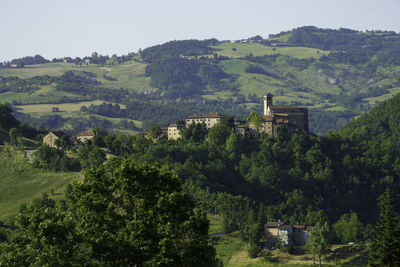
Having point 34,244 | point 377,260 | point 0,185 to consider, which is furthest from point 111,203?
point 0,185

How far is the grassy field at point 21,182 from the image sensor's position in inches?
6097

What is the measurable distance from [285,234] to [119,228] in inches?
3600

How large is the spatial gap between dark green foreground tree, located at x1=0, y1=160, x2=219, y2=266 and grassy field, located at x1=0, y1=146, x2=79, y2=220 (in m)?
99.4

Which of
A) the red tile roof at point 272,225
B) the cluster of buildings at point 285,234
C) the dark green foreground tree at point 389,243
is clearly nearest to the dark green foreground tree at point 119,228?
the dark green foreground tree at point 389,243

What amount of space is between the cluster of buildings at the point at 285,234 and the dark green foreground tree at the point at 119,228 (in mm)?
86673

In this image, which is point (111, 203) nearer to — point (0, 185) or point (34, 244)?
point (34, 244)

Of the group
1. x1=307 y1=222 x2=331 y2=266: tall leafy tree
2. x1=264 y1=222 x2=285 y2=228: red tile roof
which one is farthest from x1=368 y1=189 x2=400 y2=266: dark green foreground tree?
x1=264 y1=222 x2=285 y2=228: red tile roof

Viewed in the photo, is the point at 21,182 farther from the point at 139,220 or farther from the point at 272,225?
the point at 139,220

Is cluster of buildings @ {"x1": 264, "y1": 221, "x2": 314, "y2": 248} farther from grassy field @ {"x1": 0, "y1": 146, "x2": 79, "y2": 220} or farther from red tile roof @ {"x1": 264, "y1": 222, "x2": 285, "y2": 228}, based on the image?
grassy field @ {"x1": 0, "y1": 146, "x2": 79, "y2": 220}

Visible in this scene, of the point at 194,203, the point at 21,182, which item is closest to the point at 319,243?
the point at 194,203

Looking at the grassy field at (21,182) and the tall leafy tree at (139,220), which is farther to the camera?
the grassy field at (21,182)

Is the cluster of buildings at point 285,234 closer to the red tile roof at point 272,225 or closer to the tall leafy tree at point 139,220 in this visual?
the red tile roof at point 272,225

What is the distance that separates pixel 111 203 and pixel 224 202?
105m

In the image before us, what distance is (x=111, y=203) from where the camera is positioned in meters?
50.1
